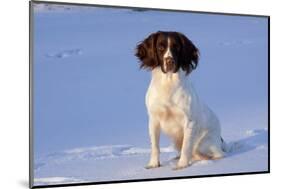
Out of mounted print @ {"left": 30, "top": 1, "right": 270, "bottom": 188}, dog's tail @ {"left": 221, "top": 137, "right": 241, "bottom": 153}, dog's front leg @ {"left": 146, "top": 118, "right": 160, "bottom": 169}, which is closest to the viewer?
mounted print @ {"left": 30, "top": 1, "right": 270, "bottom": 188}

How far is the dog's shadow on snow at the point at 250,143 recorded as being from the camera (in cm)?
319

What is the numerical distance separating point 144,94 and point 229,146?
2.00 feet

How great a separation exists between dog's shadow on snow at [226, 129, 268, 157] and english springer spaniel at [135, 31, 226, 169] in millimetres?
213

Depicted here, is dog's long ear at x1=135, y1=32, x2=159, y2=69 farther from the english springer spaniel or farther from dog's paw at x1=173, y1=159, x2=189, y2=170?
dog's paw at x1=173, y1=159, x2=189, y2=170

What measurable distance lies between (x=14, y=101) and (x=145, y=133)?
0.73 m

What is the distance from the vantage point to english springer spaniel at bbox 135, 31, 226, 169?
3.00 meters

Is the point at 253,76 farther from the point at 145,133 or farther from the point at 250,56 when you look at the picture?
the point at 145,133

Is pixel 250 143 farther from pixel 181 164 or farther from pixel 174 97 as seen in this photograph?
pixel 174 97

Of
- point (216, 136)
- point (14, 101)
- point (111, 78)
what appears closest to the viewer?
point (14, 101)

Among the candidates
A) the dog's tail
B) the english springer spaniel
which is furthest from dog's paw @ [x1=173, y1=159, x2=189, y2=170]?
the dog's tail

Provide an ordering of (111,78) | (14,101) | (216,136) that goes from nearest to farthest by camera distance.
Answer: (14,101) < (111,78) < (216,136)

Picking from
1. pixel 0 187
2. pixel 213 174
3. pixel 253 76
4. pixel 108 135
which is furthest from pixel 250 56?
pixel 0 187

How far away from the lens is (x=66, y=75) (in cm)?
286

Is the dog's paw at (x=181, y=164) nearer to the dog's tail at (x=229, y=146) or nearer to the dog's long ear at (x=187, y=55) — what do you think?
the dog's tail at (x=229, y=146)
